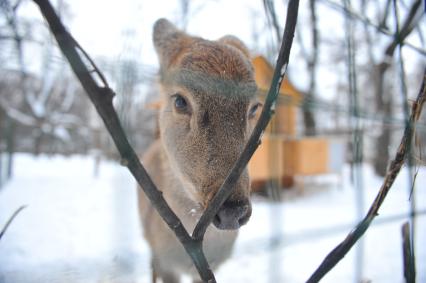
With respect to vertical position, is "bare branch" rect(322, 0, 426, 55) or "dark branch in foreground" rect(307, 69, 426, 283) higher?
"bare branch" rect(322, 0, 426, 55)

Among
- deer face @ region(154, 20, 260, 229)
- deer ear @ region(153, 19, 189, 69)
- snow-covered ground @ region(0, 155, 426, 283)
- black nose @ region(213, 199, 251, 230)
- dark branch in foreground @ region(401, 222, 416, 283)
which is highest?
deer ear @ region(153, 19, 189, 69)

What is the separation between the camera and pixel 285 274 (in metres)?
2.68

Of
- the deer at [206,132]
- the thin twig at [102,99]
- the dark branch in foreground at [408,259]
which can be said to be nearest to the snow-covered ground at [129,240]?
the deer at [206,132]

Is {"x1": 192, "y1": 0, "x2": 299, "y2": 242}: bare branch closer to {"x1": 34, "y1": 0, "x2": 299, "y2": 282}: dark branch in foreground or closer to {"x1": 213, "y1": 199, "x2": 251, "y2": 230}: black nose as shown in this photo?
{"x1": 34, "y1": 0, "x2": 299, "y2": 282}: dark branch in foreground

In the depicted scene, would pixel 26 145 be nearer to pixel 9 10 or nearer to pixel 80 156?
pixel 80 156

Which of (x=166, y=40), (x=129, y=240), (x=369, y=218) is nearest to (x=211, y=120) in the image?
(x=369, y=218)

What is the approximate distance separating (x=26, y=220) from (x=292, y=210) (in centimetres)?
405

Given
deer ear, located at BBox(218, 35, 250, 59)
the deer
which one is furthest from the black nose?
deer ear, located at BBox(218, 35, 250, 59)

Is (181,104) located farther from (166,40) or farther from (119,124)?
(119,124)

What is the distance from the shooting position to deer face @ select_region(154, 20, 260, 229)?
970 millimetres

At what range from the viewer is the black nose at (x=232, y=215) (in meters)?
0.83

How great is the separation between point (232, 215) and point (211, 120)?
1.32 feet

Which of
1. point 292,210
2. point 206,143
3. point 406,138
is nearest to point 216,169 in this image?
point 206,143

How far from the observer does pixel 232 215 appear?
84cm
